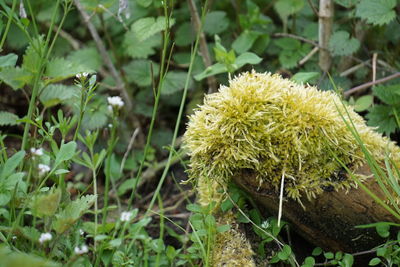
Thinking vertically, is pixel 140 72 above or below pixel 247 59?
below

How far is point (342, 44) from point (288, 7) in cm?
50

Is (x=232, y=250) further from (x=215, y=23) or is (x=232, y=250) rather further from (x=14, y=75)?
(x=215, y=23)

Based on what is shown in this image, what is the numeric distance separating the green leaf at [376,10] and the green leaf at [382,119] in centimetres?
43

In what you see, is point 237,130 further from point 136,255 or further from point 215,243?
point 136,255

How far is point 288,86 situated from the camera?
1.71 meters

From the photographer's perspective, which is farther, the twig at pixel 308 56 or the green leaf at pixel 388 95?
the twig at pixel 308 56

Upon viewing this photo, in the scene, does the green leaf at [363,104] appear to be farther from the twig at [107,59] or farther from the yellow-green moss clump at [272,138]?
the twig at [107,59]

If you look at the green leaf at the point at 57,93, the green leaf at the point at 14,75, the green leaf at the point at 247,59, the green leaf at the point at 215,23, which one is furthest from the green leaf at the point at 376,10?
the green leaf at the point at 14,75

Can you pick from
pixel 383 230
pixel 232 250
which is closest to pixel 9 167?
pixel 232 250

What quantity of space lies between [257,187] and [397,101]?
1022 millimetres

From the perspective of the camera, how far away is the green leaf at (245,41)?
8.61 feet

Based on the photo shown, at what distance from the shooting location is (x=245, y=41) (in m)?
2.67

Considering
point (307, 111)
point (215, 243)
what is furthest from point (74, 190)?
point (307, 111)

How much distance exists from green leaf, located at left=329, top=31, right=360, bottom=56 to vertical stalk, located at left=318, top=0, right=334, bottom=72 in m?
0.07
